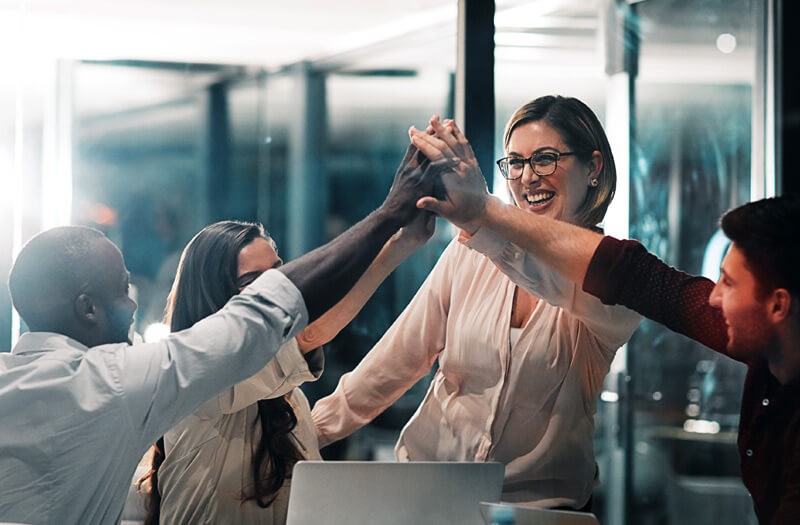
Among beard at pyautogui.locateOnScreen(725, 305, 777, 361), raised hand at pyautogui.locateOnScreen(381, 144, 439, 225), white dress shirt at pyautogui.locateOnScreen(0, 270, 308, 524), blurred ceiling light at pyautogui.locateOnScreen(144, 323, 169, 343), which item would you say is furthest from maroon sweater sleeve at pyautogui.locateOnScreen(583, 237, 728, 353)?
blurred ceiling light at pyautogui.locateOnScreen(144, 323, 169, 343)

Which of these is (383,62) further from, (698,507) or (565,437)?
(698,507)

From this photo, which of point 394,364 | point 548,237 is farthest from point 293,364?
point 548,237

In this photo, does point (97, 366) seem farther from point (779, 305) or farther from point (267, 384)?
point (779, 305)

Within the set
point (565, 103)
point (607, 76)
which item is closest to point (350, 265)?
point (565, 103)

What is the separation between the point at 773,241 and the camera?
215cm

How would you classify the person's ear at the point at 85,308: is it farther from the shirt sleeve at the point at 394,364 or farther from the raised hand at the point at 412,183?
the shirt sleeve at the point at 394,364

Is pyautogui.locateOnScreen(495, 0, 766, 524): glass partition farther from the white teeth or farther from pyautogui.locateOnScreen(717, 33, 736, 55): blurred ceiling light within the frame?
the white teeth

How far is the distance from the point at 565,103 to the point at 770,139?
1710mm

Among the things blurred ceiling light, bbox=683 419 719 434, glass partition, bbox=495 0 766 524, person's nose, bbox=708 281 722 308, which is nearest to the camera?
person's nose, bbox=708 281 722 308

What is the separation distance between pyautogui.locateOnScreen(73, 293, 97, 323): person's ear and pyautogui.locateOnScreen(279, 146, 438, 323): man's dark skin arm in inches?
15.2

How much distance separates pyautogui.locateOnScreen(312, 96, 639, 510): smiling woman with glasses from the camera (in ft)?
8.98

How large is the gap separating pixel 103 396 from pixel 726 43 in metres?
3.50

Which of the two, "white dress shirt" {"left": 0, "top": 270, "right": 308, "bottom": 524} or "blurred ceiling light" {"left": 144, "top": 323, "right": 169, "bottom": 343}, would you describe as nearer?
"white dress shirt" {"left": 0, "top": 270, "right": 308, "bottom": 524}

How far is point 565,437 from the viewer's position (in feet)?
9.05
